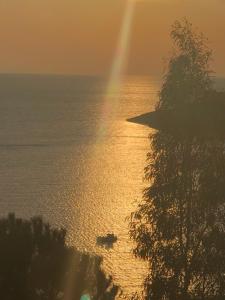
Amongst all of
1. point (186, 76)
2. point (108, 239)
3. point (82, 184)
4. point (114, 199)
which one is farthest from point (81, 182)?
point (186, 76)

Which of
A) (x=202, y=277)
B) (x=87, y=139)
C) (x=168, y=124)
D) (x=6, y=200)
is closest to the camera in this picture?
(x=202, y=277)

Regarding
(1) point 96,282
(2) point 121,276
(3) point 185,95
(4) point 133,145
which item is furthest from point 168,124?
(4) point 133,145

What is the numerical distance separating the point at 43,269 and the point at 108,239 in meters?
45.4

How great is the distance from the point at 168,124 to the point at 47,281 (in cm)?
561

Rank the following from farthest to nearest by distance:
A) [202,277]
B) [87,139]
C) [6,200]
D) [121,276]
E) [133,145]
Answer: [87,139] < [133,145] < [6,200] < [121,276] < [202,277]

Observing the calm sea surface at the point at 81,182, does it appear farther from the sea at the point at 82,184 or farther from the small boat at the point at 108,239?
the small boat at the point at 108,239

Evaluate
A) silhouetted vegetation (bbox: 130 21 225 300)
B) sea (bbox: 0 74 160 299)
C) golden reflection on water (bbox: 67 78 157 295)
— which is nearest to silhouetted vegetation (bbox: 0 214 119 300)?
silhouetted vegetation (bbox: 130 21 225 300)

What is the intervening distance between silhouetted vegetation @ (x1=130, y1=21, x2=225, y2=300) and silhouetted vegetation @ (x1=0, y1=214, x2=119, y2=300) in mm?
1569

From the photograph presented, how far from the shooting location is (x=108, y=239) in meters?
61.5

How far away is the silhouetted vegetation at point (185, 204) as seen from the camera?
1616cm

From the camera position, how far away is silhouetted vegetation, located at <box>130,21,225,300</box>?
16.2 m

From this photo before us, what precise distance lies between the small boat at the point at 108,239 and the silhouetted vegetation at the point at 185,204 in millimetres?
43978

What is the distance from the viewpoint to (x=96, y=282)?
1716cm

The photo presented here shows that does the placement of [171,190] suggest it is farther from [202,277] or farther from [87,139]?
[87,139]
